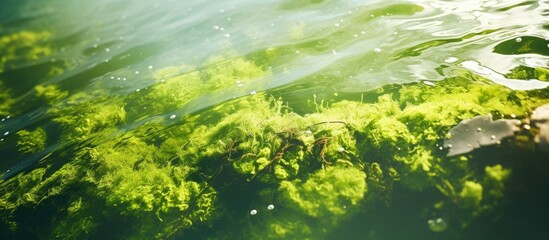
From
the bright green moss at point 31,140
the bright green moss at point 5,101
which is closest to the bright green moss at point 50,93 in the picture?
the bright green moss at point 5,101

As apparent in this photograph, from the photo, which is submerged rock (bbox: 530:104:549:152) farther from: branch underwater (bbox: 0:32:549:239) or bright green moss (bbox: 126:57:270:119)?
bright green moss (bbox: 126:57:270:119)

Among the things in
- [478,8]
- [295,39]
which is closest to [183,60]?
[295,39]

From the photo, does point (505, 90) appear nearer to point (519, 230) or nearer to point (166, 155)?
point (519, 230)

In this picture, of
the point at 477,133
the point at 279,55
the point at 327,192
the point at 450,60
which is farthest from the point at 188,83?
the point at 477,133

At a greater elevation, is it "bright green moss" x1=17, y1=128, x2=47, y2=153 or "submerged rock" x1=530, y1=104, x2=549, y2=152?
"bright green moss" x1=17, y1=128, x2=47, y2=153

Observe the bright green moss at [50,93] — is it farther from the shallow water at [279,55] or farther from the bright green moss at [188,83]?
the bright green moss at [188,83]

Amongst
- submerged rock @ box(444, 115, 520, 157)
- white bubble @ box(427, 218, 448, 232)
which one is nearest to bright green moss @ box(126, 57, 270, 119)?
submerged rock @ box(444, 115, 520, 157)
